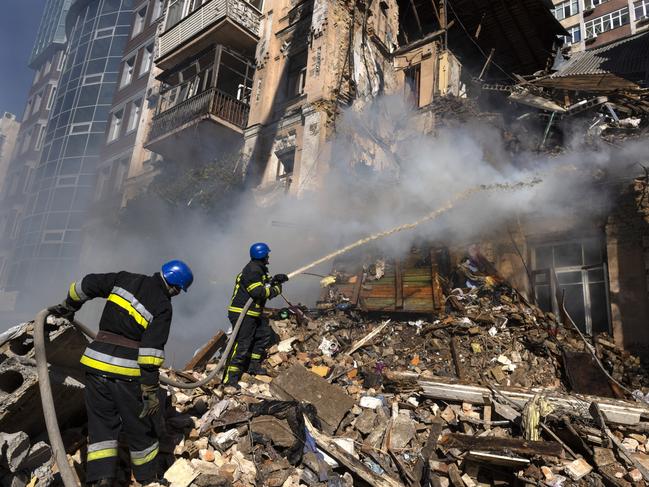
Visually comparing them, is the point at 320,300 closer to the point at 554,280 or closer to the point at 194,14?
the point at 554,280

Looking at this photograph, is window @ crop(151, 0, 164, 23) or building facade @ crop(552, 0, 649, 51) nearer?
window @ crop(151, 0, 164, 23)

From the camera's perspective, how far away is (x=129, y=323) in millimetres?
3404

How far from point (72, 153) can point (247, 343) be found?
79.1ft

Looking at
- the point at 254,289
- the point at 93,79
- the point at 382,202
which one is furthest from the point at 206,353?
the point at 93,79

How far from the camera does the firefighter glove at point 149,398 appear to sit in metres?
3.32

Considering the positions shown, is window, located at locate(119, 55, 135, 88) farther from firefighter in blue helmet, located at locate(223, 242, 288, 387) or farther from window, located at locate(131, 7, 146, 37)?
firefighter in blue helmet, located at locate(223, 242, 288, 387)

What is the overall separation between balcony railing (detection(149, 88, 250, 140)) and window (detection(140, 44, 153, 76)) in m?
8.97

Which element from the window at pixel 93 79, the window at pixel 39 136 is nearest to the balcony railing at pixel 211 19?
the window at pixel 93 79

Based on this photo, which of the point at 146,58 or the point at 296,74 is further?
the point at 146,58

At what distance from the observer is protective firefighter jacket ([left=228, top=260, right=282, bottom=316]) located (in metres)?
5.43

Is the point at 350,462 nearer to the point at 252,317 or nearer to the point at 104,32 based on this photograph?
the point at 252,317

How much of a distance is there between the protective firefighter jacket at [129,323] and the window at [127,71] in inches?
925

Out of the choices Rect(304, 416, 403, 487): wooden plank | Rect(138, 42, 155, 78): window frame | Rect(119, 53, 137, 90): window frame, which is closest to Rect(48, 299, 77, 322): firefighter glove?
Rect(304, 416, 403, 487): wooden plank

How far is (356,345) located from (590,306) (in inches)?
189
